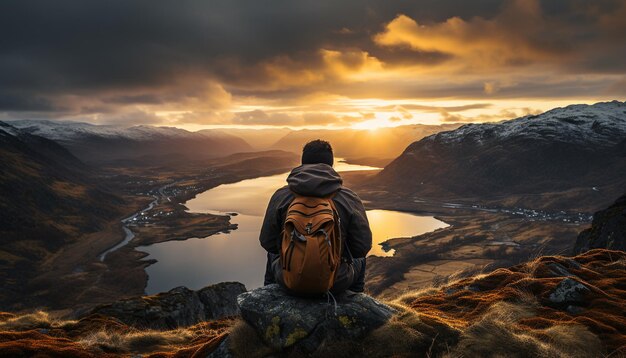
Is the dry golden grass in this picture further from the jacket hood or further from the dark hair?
the dark hair

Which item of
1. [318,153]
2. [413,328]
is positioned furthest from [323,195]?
[413,328]

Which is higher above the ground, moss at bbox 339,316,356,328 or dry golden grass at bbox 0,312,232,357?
moss at bbox 339,316,356,328

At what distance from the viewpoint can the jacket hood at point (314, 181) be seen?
25.6 ft

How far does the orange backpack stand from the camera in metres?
7.26

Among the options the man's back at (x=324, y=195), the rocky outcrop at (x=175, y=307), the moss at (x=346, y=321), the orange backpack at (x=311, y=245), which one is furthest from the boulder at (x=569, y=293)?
the rocky outcrop at (x=175, y=307)

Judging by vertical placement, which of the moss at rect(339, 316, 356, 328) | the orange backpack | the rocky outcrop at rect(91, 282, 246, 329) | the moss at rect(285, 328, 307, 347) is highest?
the orange backpack

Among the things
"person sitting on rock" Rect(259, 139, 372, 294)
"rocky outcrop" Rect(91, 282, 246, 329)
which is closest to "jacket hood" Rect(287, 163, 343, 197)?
"person sitting on rock" Rect(259, 139, 372, 294)

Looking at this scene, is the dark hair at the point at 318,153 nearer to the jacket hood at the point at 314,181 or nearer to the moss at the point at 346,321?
the jacket hood at the point at 314,181

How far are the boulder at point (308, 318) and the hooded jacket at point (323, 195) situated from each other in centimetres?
121

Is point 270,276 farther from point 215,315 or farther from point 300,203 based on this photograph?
point 215,315

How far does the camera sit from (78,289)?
398 feet

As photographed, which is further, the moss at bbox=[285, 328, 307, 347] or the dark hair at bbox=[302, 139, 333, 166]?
the dark hair at bbox=[302, 139, 333, 166]

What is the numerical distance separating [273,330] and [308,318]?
2.59ft

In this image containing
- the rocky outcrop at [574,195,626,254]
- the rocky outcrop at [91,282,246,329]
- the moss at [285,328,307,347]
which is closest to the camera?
the moss at [285,328,307,347]
